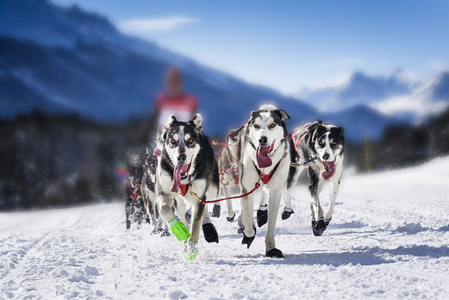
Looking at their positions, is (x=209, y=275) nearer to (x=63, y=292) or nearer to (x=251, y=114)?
(x=63, y=292)

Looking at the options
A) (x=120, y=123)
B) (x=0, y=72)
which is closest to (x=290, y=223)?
(x=120, y=123)

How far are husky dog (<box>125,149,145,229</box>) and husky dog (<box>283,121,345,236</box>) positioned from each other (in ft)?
11.6

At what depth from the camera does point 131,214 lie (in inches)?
374

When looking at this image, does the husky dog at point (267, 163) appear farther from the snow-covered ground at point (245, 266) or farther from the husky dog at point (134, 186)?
the husky dog at point (134, 186)

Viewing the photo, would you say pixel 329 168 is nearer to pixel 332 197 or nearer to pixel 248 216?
pixel 332 197

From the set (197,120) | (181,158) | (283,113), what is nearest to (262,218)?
(283,113)

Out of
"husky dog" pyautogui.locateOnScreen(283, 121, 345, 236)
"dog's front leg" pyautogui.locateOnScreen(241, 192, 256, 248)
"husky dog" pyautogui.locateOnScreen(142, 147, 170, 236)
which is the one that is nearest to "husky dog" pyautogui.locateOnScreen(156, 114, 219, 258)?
"dog's front leg" pyautogui.locateOnScreen(241, 192, 256, 248)

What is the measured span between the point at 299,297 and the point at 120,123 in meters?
35.4

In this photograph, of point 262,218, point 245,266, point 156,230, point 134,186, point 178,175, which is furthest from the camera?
point 134,186

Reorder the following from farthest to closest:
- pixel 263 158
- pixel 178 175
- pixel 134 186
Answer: pixel 134 186, pixel 263 158, pixel 178 175

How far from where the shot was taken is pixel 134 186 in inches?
361

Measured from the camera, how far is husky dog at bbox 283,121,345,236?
6.16m

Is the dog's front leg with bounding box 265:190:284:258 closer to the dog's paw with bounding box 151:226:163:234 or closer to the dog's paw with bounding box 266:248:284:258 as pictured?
the dog's paw with bounding box 266:248:284:258

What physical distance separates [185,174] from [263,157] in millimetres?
812
